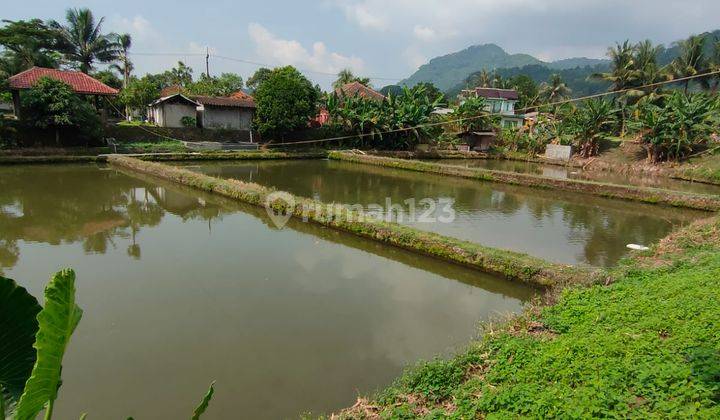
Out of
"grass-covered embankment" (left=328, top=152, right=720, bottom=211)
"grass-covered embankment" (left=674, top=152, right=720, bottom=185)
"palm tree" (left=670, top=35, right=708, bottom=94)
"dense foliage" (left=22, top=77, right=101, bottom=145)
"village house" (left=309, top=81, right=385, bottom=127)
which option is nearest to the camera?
"grass-covered embankment" (left=328, top=152, right=720, bottom=211)

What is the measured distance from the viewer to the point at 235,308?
6.33 metres

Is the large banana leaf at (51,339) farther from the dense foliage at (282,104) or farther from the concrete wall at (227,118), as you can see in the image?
the concrete wall at (227,118)

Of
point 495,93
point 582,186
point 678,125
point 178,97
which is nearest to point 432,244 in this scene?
point 582,186

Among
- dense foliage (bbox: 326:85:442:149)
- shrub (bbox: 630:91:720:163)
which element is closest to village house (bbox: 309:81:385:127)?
dense foliage (bbox: 326:85:442:149)

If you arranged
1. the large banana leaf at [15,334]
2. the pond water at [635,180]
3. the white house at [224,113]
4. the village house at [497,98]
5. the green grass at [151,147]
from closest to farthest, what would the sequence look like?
the large banana leaf at [15,334] < the pond water at [635,180] < the green grass at [151,147] < the white house at [224,113] < the village house at [497,98]

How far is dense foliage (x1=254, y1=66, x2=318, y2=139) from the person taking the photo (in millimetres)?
26625

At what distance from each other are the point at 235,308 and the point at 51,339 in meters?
5.25

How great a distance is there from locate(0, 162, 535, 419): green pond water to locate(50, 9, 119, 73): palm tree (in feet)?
88.6

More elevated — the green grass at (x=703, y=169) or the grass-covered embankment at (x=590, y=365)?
the green grass at (x=703, y=169)

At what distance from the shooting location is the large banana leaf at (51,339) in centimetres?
125

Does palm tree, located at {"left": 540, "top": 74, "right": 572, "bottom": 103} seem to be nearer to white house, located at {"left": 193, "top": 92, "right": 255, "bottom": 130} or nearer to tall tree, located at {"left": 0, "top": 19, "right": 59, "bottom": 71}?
white house, located at {"left": 193, "top": 92, "right": 255, "bottom": 130}

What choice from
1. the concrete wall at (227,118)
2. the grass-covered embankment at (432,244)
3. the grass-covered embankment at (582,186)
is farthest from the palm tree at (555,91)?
the grass-covered embankment at (432,244)

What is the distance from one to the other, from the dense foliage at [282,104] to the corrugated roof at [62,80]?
8.43 meters

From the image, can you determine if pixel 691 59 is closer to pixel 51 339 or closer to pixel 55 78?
pixel 55 78
